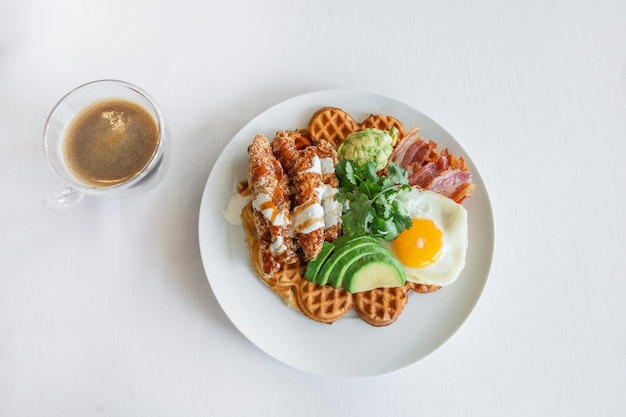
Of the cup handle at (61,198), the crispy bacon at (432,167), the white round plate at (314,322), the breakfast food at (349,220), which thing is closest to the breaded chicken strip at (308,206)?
the breakfast food at (349,220)

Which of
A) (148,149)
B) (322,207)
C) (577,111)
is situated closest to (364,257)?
(322,207)

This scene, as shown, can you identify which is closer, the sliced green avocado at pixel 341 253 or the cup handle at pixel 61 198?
the sliced green avocado at pixel 341 253

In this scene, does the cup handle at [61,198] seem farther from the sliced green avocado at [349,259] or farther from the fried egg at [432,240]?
the fried egg at [432,240]

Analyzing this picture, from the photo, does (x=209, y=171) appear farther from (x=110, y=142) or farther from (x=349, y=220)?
(x=349, y=220)

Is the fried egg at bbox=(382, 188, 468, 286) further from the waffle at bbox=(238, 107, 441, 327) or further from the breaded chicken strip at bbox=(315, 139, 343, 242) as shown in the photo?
the breaded chicken strip at bbox=(315, 139, 343, 242)

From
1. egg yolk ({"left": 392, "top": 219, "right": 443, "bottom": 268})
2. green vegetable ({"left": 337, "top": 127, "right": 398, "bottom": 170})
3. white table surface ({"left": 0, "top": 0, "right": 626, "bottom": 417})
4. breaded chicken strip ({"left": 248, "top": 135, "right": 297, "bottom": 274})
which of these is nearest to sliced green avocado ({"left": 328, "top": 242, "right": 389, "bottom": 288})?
egg yolk ({"left": 392, "top": 219, "right": 443, "bottom": 268})

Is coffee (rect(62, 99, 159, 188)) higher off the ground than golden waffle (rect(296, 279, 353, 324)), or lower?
higher
